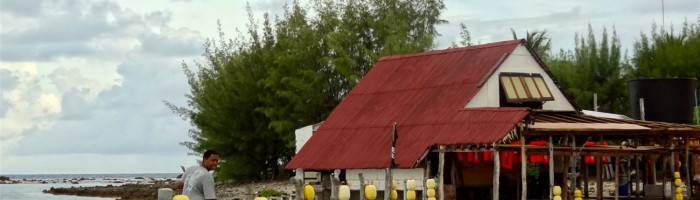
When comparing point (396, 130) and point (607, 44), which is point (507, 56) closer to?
point (396, 130)

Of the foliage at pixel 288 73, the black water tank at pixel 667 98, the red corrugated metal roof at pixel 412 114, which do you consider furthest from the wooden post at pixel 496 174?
the foliage at pixel 288 73

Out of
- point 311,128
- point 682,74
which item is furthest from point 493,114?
point 682,74

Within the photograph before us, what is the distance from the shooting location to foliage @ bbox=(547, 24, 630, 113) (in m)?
45.8

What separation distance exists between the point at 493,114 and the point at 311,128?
985 centimetres

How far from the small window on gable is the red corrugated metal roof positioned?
580 millimetres

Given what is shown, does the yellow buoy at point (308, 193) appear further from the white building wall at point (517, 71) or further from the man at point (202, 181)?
the white building wall at point (517, 71)

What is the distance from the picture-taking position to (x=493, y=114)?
2738cm

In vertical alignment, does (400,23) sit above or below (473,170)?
above

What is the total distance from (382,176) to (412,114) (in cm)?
198

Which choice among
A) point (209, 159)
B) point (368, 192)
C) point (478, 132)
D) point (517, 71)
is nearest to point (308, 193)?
point (368, 192)

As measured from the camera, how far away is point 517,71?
99.8ft

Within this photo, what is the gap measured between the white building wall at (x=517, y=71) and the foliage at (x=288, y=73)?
1501cm

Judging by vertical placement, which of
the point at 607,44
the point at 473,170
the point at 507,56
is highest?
the point at 607,44

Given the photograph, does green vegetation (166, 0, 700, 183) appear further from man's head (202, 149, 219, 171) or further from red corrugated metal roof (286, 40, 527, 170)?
man's head (202, 149, 219, 171)
